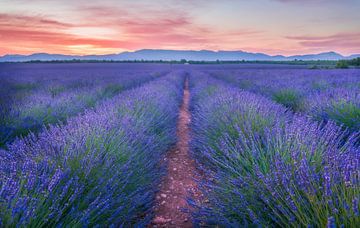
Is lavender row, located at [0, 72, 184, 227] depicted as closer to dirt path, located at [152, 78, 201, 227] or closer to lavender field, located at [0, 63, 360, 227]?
lavender field, located at [0, 63, 360, 227]

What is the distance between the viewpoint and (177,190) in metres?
3.02

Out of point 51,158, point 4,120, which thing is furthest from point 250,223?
point 4,120

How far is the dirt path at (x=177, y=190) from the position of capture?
7.91ft

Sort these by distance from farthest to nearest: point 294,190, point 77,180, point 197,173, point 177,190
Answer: point 177,190 → point 197,173 → point 77,180 → point 294,190

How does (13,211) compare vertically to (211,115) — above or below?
above

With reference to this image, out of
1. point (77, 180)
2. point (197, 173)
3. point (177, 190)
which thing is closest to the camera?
point (77, 180)

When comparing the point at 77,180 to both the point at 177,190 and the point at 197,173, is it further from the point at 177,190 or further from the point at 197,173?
the point at 177,190

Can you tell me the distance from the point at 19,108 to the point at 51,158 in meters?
3.07

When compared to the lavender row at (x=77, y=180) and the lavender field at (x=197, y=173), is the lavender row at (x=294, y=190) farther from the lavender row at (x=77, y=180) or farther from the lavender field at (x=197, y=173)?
the lavender row at (x=77, y=180)

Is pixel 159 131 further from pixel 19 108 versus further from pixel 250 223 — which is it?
pixel 250 223

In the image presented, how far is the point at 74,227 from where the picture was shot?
56.2 inches

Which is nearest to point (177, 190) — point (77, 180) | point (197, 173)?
point (197, 173)

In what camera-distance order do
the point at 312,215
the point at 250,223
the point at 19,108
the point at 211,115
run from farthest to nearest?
the point at 19,108 < the point at 211,115 < the point at 250,223 < the point at 312,215

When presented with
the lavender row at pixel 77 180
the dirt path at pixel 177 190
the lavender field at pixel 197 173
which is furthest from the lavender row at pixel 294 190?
the lavender row at pixel 77 180
